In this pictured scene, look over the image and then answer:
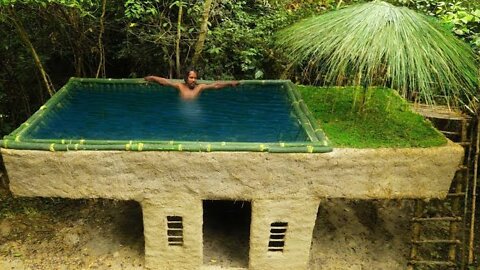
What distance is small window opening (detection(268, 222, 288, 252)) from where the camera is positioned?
182 inches

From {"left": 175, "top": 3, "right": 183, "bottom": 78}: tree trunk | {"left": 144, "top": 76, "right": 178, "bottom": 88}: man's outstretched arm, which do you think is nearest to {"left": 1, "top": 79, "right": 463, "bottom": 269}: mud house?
{"left": 144, "top": 76, "right": 178, "bottom": 88}: man's outstretched arm

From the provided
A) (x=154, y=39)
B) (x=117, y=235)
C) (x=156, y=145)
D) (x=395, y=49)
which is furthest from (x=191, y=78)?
(x=395, y=49)

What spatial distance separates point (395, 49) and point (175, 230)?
2.86 meters

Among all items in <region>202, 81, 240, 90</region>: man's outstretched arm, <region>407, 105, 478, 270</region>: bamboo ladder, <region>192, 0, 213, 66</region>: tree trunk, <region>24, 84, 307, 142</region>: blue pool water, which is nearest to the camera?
<region>24, 84, 307, 142</region>: blue pool water

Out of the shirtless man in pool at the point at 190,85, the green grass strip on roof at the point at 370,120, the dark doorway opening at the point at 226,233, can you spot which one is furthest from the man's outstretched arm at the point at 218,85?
the dark doorway opening at the point at 226,233

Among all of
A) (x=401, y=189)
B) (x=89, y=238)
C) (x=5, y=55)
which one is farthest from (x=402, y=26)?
(x=5, y=55)

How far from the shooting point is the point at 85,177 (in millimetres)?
4180

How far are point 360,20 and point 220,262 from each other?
3.06 m

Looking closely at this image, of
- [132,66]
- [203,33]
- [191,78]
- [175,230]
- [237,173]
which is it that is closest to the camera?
[237,173]

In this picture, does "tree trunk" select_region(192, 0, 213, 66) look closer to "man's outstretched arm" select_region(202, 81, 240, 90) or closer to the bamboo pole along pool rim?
"man's outstretched arm" select_region(202, 81, 240, 90)

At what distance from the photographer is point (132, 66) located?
752 centimetres

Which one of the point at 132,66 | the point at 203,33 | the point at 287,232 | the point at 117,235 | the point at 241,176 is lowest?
the point at 117,235

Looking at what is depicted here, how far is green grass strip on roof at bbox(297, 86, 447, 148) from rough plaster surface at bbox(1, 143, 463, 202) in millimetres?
197

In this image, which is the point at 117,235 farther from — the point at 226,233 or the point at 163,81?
the point at 163,81
